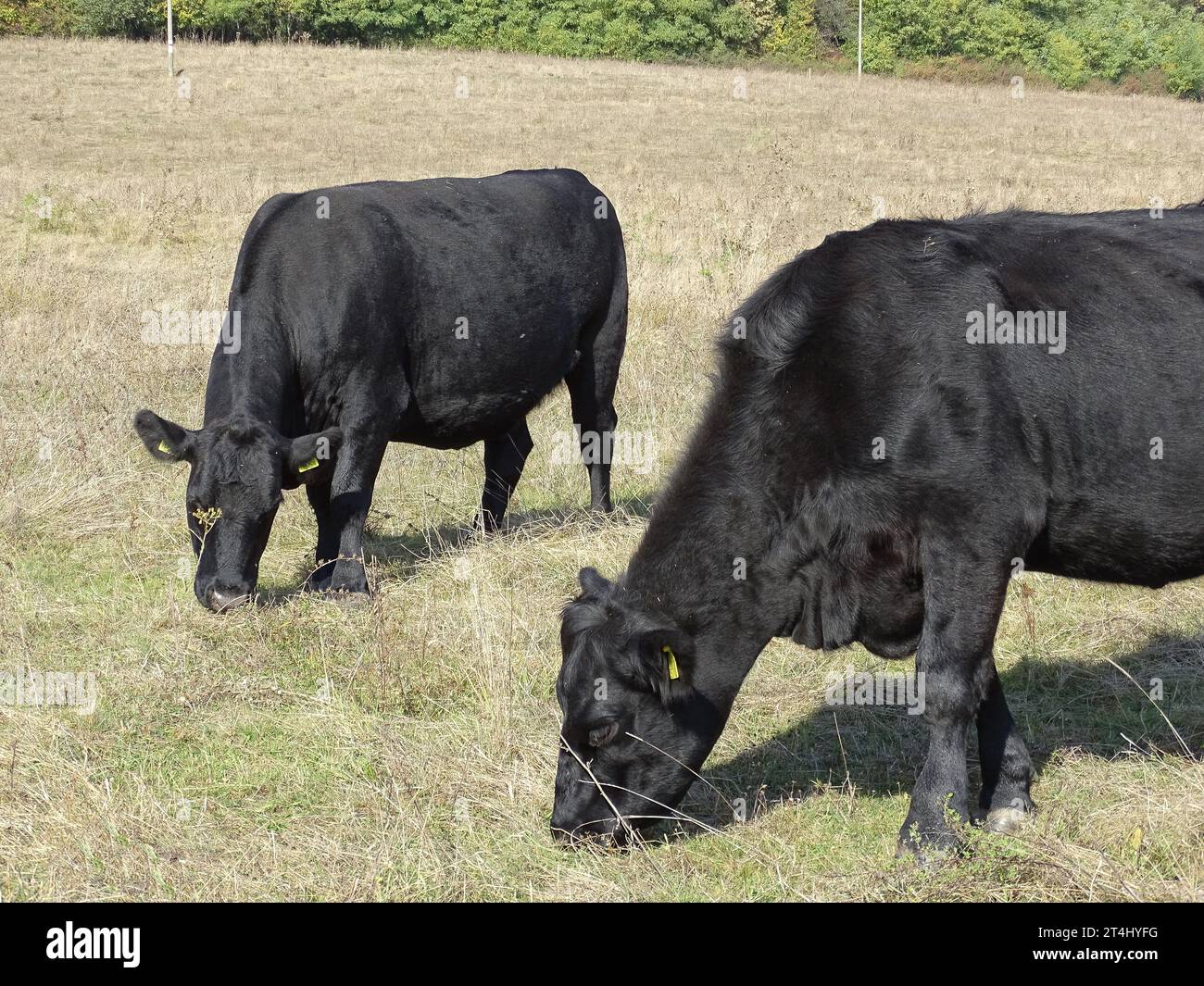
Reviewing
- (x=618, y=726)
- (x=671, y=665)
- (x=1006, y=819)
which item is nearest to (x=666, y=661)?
(x=671, y=665)

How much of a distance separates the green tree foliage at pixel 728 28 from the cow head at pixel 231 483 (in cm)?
6225

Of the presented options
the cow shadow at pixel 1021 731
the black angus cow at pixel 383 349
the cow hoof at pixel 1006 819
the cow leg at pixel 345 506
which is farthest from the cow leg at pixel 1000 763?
the cow leg at pixel 345 506

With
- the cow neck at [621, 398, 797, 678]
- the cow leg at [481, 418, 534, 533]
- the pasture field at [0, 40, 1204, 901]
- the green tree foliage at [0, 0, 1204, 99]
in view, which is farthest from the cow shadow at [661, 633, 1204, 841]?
the green tree foliage at [0, 0, 1204, 99]

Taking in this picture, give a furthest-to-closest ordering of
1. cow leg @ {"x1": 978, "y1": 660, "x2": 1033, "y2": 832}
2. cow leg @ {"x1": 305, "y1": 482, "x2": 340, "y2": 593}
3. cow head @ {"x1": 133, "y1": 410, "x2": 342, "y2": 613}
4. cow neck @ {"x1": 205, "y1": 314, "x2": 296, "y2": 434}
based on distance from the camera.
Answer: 1. cow leg @ {"x1": 305, "y1": 482, "x2": 340, "y2": 593}
2. cow neck @ {"x1": 205, "y1": 314, "x2": 296, "y2": 434}
3. cow head @ {"x1": 133, "y1": 410, "x2": 342, "y2": 613}
4. cow leg @ {"x1": 978, "y1": 660, "x2": 1033, "y2": 832}

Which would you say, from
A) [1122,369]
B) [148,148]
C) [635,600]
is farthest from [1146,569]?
[148,148]

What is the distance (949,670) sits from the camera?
470cm

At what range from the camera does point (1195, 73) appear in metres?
76.1

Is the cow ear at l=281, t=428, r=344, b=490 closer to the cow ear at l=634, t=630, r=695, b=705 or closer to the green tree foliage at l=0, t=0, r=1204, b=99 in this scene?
the cow ear at l=634, t=630, r=695, b=705

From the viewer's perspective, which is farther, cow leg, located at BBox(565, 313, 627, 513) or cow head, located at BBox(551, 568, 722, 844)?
cow leg, located at BBox(565, 313, 627, 513)

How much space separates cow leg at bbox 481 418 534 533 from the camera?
31.2 feet

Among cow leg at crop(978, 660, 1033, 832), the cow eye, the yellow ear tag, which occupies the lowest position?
cow leg at crop(978, 660, 1033, 832)

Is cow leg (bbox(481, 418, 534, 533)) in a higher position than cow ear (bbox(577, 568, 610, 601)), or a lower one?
lower
